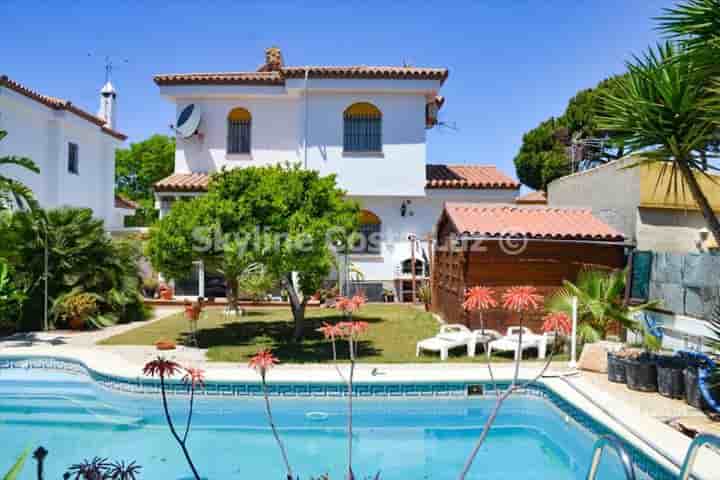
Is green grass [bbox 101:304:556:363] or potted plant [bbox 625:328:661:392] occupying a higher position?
potted plant [bbox 625:328:661:392]

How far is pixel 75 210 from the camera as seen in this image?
1678 cm

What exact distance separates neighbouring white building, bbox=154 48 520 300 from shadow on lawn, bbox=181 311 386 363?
700 centimetres

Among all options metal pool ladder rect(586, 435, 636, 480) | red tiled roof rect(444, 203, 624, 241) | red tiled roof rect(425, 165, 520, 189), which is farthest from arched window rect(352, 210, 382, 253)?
metal pool ladder rect(586, 435, 636, 480)

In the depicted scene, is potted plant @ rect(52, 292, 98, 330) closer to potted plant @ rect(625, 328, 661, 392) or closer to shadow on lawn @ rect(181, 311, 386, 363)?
shadow on lawn @ rect(181, 311, 386, 363)

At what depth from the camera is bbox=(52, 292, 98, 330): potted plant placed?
15.3 metres

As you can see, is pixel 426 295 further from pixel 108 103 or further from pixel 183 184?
pixel 108 103

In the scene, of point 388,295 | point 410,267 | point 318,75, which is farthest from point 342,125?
point 388,295

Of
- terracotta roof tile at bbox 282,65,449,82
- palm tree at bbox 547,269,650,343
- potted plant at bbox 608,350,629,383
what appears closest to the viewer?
potted plant at bbox 608,350,629,383

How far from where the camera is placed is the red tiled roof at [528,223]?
571 inches

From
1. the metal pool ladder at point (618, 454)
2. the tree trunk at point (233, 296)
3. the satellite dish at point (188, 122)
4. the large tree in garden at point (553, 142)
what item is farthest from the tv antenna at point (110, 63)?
the metal pool ladder at point (618, 454)

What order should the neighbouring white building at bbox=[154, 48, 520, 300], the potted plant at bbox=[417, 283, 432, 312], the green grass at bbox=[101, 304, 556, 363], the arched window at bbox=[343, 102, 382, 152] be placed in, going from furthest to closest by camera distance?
1. the arched window at bbox=[343, 102, 382, 152]
2. the neighbouring white building at bbox=[154, 48, 520, 300]
3. the potted plant at bbox=[417, 283, 432, 312]
4. the green grass at bbox=[101, 304, 556, 363]

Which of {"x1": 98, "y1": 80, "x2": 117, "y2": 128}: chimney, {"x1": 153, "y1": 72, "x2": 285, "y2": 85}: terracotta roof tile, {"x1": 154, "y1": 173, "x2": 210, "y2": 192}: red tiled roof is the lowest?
{"x1": 154, "y1": 173, "x2": 210, "y2": 192}: red tiled roof

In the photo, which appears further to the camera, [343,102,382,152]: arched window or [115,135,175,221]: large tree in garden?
[115,135,175,221]: large tree in garden

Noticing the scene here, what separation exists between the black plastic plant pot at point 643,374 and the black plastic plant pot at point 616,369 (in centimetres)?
34
